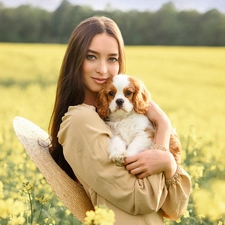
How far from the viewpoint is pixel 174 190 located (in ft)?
10.1

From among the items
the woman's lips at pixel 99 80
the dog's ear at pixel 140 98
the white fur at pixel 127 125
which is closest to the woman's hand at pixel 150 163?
the white fur at pixel 127 125

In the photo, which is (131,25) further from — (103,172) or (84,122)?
(103,172)

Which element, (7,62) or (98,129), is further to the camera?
(7,62)

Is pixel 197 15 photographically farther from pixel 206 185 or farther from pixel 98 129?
pixel 98 129

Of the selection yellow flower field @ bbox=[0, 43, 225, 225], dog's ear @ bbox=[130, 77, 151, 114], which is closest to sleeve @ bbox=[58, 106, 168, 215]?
dog's ear @ bbox=[130, 77, 151, 114]

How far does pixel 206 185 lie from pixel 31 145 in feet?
8.70

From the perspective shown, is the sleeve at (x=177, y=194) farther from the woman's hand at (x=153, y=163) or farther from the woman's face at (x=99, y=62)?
the woman's face at (x=99, y=62)

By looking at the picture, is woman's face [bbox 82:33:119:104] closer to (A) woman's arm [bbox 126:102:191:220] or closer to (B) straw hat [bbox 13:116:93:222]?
(A) woman's arm [bbox 126:102:191:220]

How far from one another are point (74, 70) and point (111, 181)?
901 millimetres

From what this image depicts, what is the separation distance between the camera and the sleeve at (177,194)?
10.1ft

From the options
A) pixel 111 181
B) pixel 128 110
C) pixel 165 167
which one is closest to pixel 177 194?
pixel 165 167

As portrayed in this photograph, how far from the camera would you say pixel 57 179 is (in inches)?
127

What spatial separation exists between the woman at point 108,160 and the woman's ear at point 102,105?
0.12 m

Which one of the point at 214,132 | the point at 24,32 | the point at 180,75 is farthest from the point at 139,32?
the point at 214,132
